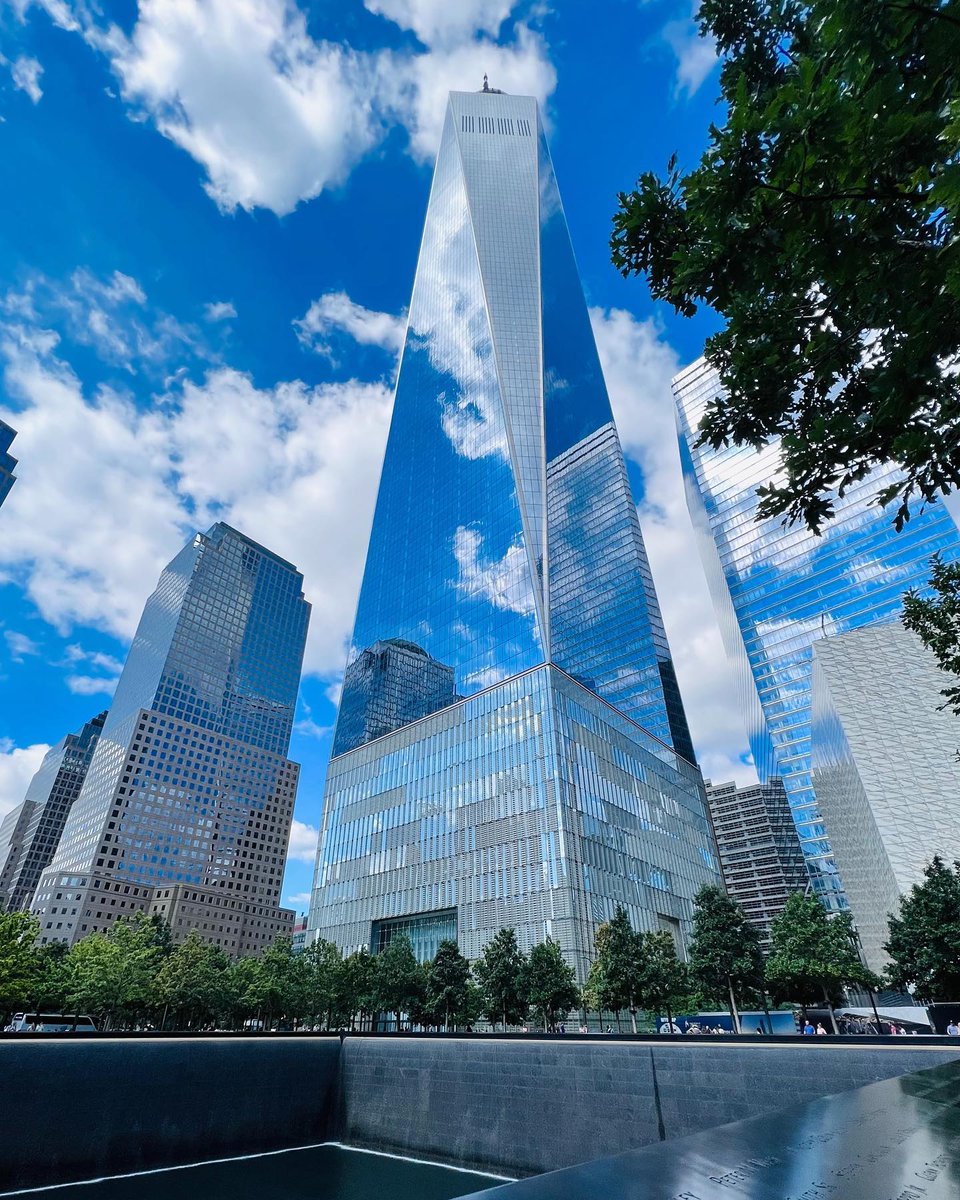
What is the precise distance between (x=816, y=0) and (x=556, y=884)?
204 ft

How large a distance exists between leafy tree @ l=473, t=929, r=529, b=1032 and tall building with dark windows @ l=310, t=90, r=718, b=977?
10.7 metres

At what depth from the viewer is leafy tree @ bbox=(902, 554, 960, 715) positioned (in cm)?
1472

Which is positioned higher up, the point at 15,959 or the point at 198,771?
the point at 198,771

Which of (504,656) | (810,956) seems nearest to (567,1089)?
(810,956)

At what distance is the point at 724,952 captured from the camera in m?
41.5

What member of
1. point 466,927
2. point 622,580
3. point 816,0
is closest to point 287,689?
point 622,580

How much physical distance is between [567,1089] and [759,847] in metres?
128

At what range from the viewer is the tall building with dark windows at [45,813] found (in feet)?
562

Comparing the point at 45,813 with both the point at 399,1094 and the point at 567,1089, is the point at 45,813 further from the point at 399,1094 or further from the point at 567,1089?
the point at 567,1089

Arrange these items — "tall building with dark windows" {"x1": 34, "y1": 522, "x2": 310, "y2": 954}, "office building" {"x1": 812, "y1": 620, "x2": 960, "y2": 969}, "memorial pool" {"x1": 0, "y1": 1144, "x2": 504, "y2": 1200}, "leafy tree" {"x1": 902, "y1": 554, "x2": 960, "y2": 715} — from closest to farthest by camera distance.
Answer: "leafy tree" {"x1": 902, "y1": 554, "x2": 960, "y2": 715} < "memorial pool" {"x1": 0, "y1": 1144, "x2": 504, "y2": 1200} < "office building" {"x1": 812, "y1": 620, "x2": 960, "y2": 969} < "tall building with dark windows" {"x1": 34, "y1": 522, "x2": 310, "y2": 954}

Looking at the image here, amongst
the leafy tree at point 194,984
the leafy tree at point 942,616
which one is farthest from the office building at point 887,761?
the leafy tree at point 194,984

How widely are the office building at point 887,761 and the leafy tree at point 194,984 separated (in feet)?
189

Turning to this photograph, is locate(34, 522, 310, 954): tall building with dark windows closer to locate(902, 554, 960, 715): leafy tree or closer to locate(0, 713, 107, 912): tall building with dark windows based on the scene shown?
locate(0, 713, 107, 912): tall building with dark windows

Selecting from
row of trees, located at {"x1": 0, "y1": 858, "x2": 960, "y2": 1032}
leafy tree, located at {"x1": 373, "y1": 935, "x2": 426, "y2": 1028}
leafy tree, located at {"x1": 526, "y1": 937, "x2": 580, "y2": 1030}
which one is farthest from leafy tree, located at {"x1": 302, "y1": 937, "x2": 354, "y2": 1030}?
leafy tree, located at {"x1": 526, "y1": 937, "x2": 580, "y2": 1030}
